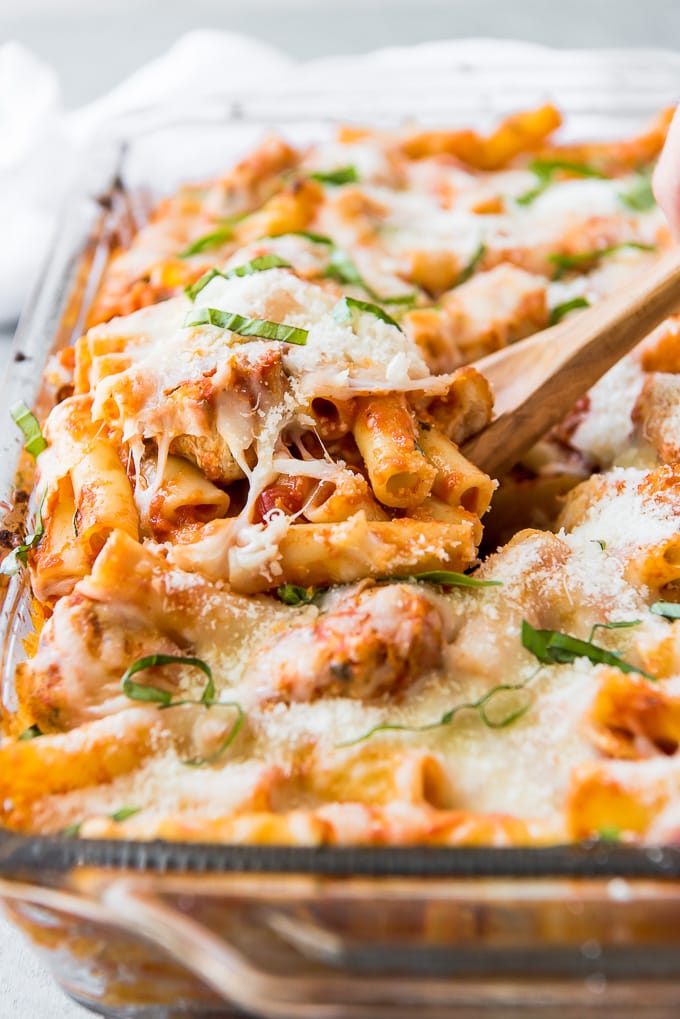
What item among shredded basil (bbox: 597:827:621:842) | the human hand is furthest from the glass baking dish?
the human hand

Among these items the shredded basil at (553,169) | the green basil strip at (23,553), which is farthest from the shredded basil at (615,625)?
the shredded basil at (553,169)

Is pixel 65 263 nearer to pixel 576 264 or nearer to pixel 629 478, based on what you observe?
pixel 576 264

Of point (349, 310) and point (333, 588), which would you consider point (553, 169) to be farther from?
point (333, 588)

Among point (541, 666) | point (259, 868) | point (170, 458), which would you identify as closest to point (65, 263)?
point (170, 458)

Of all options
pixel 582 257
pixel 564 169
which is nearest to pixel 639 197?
pixel 564 169

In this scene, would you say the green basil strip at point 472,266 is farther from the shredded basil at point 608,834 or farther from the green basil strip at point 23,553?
the shredded basil at point 608,834

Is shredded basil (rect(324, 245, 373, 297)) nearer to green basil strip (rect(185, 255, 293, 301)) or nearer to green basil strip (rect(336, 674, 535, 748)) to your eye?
green basil strip (rect(185, 255, 293, 301))
